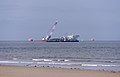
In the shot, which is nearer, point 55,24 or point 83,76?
point 83,76

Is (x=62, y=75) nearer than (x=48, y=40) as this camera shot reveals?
Yes

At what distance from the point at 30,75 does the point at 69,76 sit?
2.62 metres

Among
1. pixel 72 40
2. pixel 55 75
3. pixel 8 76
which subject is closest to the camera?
pixel 8 76

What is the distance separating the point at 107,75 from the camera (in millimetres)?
24719

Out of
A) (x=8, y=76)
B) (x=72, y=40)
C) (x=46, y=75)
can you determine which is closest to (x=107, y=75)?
(x=46, y=75)

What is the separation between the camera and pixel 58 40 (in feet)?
582

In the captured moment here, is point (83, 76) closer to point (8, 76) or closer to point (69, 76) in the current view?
point (69, 76)

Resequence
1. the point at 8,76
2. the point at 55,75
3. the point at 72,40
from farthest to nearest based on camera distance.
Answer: the point at 72,40 → the point at 55,75 → the point at 8,76

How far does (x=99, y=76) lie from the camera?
79.5ft

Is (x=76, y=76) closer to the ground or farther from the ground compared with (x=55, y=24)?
closer to the ground

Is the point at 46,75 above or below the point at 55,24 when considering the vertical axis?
below

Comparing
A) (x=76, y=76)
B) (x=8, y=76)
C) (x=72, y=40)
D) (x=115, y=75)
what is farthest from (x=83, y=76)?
(x=72, y=40)

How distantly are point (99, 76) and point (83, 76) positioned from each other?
1.10 meters

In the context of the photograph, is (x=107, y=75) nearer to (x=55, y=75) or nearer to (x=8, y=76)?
(x=55, y=75)
